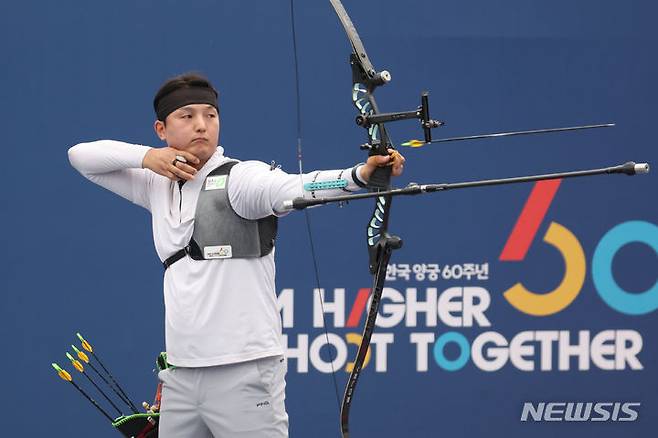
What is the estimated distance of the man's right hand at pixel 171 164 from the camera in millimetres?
2617

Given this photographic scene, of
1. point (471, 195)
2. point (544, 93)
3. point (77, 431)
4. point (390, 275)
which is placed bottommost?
point (77, 431)

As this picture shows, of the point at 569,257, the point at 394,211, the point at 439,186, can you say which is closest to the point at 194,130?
the point at 439,186

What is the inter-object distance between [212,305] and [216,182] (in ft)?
0.86

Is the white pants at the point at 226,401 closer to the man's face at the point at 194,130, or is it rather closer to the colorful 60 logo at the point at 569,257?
the man's face at the point at 194,130

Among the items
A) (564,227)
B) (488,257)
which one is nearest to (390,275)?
(488,257)

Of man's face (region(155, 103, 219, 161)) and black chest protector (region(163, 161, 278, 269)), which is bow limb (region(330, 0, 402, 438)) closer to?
black chest protector (region(163, 161, 278, 269))

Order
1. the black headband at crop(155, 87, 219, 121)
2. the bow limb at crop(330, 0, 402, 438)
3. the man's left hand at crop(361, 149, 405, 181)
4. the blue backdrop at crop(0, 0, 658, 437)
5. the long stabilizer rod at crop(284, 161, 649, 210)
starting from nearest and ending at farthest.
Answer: the long stabilizer rod at crop(284, 161, 649, 210)
the man's left hand at crop(361, 149, 405, 181)
the bow limb at crop(330, 0, 402, 438)
the black headband at crop(155, 87, 219, 121)
the blue backdrop at crop(0, 0, 658, 437)

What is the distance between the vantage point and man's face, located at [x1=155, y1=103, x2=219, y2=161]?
8.76ft

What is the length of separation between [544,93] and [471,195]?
1.25 ft

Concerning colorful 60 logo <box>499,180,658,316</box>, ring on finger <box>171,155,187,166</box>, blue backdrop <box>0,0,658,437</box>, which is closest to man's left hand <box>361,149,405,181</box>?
ring on finger <box>171,155,187,166</box>

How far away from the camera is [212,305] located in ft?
8.40

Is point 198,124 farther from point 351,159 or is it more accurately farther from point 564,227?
point 564,227

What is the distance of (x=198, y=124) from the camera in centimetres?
268

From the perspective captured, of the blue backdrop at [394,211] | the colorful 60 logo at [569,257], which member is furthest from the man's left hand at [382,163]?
the colorful 60 logo at [569,257]
